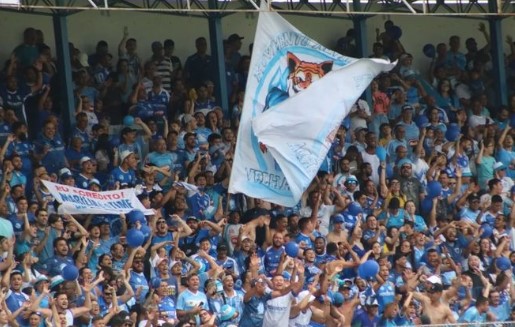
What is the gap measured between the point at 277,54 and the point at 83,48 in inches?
194

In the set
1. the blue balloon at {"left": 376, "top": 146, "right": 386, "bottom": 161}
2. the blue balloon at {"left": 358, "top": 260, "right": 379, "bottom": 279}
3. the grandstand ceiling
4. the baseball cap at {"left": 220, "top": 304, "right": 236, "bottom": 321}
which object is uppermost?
the grandstand ceiling

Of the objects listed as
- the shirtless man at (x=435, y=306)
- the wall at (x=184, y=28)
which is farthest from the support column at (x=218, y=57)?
the shirtless man at (x=435, y=306)

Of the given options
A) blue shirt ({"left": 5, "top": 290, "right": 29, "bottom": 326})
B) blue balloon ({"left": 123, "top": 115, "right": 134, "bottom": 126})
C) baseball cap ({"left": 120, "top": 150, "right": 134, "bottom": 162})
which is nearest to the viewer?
blue shirt ({"left": 5, "top": 290, "right": 29, "bottom": 326})

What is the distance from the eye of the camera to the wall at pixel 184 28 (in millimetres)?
27375

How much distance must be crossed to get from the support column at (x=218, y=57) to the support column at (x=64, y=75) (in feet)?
7.59

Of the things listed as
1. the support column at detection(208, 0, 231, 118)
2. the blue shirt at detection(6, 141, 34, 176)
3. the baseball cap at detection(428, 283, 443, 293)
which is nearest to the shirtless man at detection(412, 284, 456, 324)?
the baseball cap at detection(428, 283, 443, 293)

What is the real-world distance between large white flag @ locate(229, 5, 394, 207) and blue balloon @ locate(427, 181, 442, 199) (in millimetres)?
3287

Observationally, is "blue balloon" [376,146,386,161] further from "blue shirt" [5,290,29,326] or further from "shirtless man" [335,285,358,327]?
"blue shirt" [5,290,29,326]

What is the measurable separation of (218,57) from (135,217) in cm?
436

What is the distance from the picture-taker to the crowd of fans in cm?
2275

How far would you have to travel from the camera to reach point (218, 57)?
2739cm

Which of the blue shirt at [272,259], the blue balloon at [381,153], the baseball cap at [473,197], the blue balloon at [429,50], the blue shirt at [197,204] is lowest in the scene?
the blue shirt at [272,259]

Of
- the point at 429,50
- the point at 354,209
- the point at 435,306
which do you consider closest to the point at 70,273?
the point at 435,306

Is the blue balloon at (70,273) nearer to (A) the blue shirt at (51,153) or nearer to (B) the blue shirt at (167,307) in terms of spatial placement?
(B) the blue shirt at (167,307)
